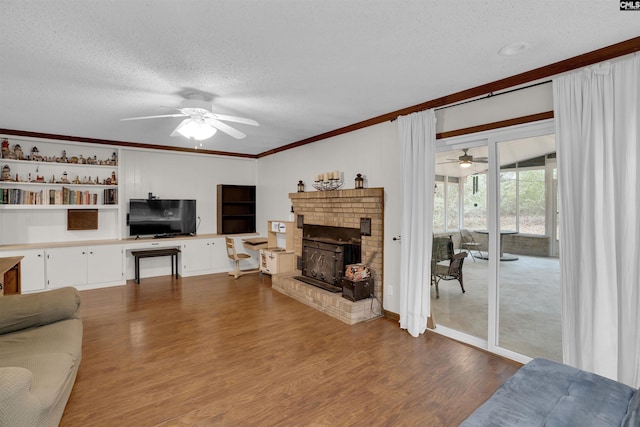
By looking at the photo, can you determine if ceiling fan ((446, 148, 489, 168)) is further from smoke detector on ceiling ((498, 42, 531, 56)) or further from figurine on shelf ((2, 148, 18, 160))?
figurine on shelf ((2, 148, 18, 160))

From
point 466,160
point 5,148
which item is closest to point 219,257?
point 5,148

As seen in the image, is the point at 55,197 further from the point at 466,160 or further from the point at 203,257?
the point at 466,160

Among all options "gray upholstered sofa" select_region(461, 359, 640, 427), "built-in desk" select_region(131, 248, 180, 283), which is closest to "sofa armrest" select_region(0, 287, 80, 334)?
"built-in desk" select_region(131, 248, 180, 283)

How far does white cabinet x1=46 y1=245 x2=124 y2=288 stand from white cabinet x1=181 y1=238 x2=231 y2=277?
1107 millimetres

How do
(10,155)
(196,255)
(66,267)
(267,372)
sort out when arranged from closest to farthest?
1. (267,372)
2. (10,155)
3. (66,267)
4. (196,255)

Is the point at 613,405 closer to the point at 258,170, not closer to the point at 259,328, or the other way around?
the point at 259,328

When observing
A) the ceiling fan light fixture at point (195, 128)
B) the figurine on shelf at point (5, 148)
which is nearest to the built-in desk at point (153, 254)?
the figurine on shelf at point (5, 148)

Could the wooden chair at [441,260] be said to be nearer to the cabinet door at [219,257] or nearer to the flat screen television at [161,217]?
the cabinet door at [219,257]

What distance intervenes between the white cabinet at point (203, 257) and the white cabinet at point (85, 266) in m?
1.11

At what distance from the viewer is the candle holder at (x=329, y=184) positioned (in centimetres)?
488

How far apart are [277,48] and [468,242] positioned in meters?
2.82

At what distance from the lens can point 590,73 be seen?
7.82 feet

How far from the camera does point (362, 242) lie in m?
4.48

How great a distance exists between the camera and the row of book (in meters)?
5.08
